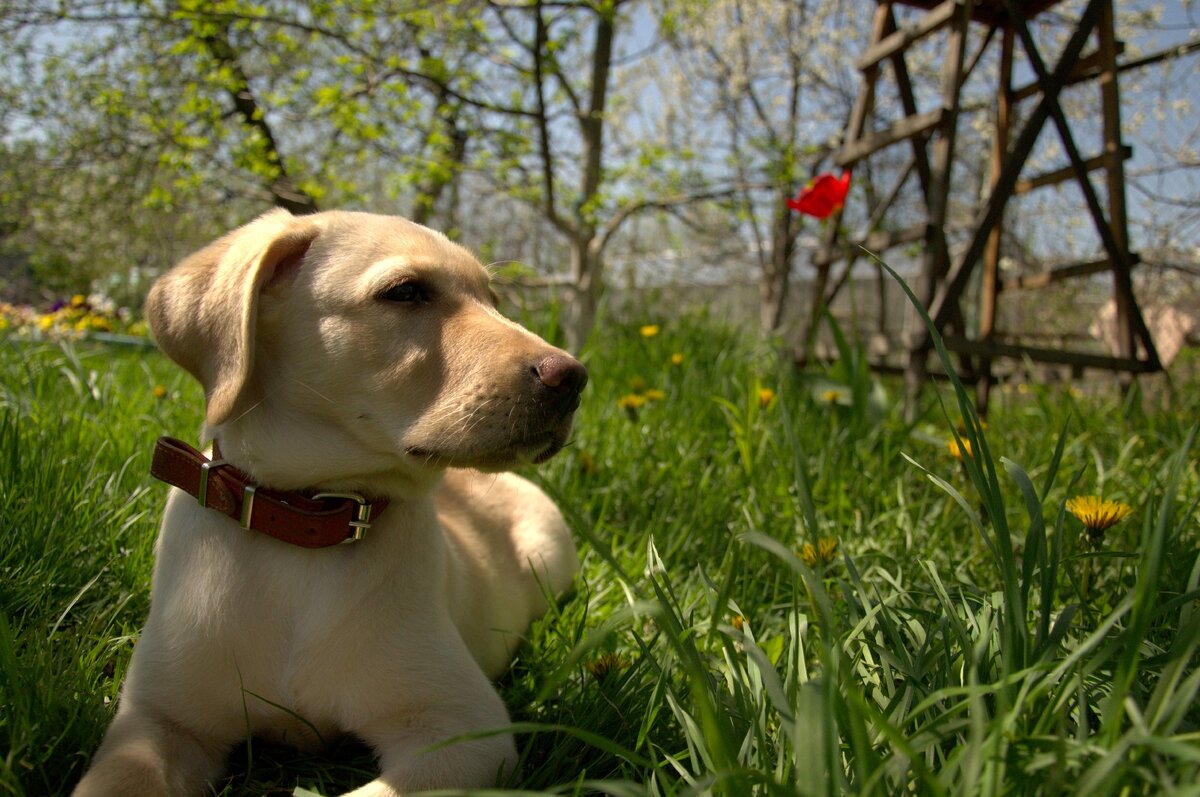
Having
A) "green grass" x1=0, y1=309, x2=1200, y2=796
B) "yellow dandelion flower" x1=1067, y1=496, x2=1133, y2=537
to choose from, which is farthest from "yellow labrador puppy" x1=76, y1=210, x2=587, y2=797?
"yellow dandelion flower" x1=1067, y1=496, x2=1133, y2=537

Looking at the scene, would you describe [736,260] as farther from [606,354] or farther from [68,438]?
[68,438]

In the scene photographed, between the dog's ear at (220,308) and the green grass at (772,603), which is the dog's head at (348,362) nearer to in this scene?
the dog's ear at (220,308)

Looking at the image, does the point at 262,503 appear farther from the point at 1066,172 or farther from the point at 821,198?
the point at 1066,172

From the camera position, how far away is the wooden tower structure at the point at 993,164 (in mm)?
4316

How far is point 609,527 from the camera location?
2.83 meters

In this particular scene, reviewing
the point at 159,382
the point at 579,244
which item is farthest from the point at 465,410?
the point at 579,244

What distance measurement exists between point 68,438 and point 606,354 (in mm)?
2818

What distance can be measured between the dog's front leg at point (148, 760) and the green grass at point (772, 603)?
70 mm

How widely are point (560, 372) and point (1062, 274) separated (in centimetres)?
472

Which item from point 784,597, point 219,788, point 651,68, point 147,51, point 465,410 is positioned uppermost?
point 651,68

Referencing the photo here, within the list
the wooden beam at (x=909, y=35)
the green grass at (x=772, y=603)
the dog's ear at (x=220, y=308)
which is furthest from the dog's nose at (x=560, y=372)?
the wooden beam at (x=909, y=35)

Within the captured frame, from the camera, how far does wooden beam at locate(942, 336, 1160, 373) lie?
4.37m

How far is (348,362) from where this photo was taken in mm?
1701

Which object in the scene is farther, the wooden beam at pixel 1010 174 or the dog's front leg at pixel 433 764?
the wooden beam at pixel 1010 174
